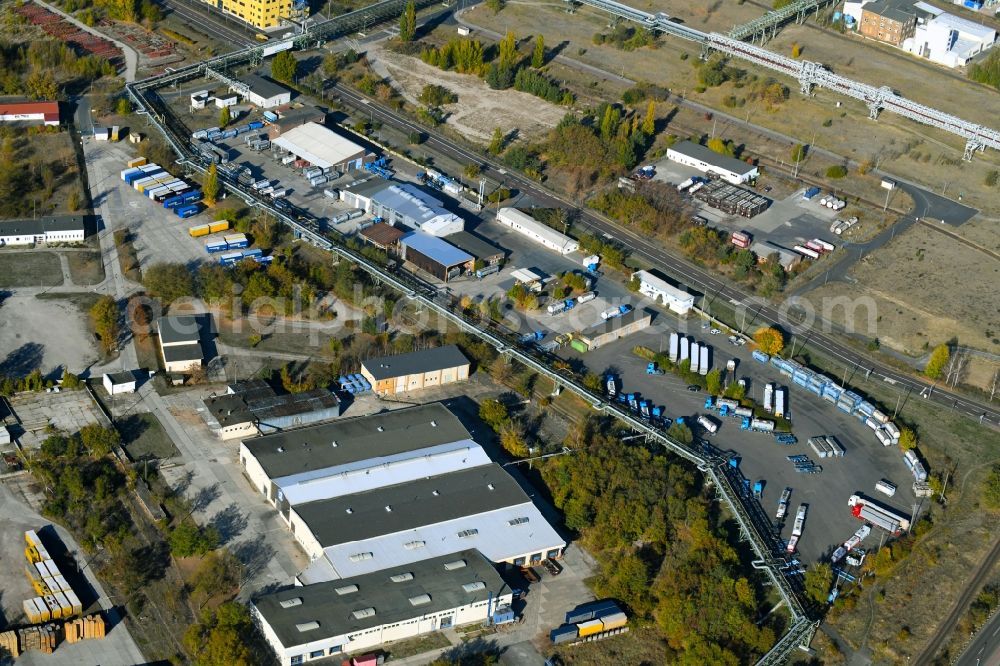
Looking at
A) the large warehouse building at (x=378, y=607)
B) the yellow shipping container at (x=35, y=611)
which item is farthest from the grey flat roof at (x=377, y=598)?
the yellow shipping container at (x=35, y=611)

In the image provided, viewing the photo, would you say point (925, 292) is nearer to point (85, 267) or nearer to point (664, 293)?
point (664, 293)

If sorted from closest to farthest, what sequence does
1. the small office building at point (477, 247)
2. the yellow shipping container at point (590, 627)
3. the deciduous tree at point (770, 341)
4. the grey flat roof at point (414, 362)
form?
the yellow shipping container at point (590, 627), the grey flat roof at point (414, 362), the deciduous tree at point (770, 341), the small office building at point (477, 247)

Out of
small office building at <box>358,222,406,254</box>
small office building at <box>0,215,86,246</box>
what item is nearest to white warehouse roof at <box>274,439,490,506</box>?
small office building at <box>358,222,406,254</box>

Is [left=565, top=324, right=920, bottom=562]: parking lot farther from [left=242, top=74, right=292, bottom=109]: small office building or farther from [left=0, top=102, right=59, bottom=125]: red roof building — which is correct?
[left=0, top=102, right=59, bottom=125]: red roof building

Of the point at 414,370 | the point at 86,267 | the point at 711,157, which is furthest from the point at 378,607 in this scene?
the point at 711,157

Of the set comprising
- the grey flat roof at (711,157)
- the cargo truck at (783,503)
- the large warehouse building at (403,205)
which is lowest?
the cargo truck at (783,503)

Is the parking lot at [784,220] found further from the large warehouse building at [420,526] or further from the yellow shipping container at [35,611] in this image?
the yellow shipping container at [35,611]

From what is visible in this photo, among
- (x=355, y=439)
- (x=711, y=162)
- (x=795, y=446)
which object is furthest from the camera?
(x=711, y=162)
